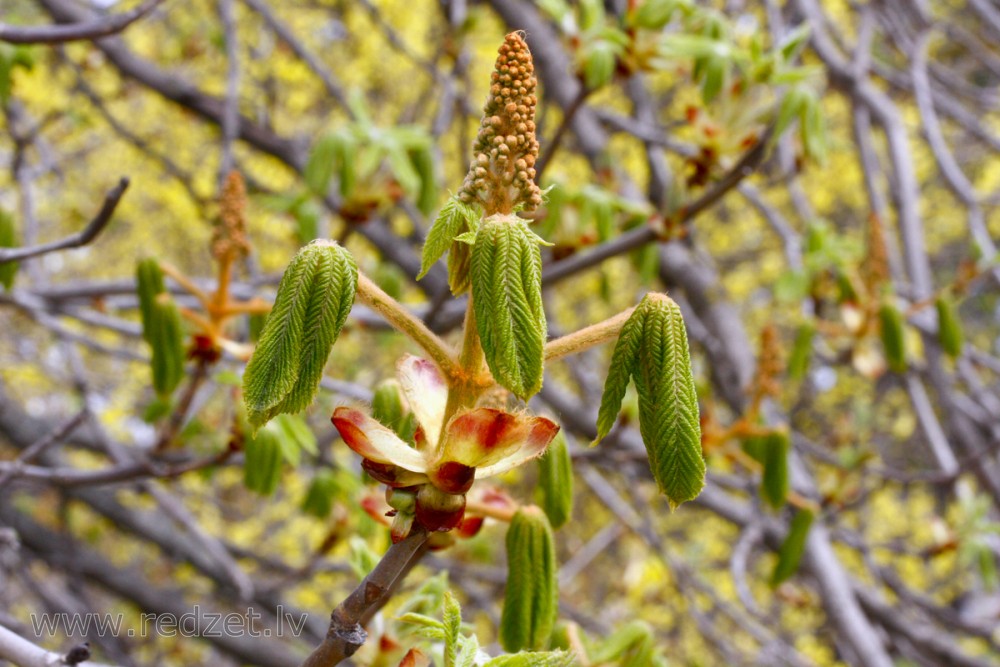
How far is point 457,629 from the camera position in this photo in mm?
820

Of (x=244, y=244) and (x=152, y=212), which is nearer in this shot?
(x=244, y=244)

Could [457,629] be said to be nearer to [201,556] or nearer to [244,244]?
[244,244]

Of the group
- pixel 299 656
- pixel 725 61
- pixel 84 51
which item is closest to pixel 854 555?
pixel 299 656

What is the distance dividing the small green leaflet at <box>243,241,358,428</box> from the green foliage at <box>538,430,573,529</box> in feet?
1.80

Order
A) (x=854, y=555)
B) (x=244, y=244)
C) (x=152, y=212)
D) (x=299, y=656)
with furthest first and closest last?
(x=152, y=212), (x=854, y=555), (x=299, y=656), (x=244, y=244)

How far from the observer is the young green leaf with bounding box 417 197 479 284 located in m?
0.77

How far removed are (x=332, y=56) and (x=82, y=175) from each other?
1.98m

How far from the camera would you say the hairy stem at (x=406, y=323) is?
80 cm

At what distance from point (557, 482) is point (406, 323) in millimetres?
514

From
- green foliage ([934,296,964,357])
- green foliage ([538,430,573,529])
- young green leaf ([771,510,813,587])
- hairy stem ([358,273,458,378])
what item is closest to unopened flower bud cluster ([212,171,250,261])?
green foliage ([538,430,573,529])

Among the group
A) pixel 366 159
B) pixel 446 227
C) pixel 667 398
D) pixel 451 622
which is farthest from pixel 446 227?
pixel 366 159

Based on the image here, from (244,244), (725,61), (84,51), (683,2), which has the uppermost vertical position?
(84,51)

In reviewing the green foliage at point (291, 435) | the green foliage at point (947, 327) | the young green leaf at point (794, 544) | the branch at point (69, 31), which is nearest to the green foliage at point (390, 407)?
the green foliage at point (291, 435)

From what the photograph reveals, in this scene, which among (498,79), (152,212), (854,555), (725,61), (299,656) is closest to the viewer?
(498,79)
